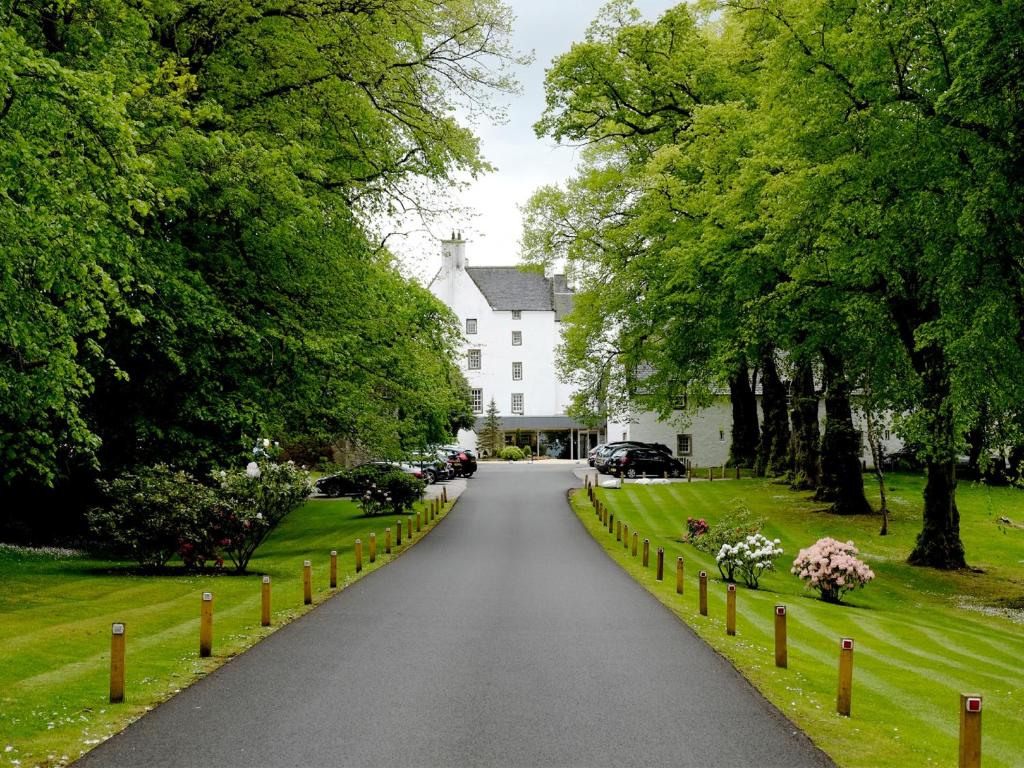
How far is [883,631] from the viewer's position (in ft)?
52.7

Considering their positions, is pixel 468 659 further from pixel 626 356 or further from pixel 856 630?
pixel 626 356

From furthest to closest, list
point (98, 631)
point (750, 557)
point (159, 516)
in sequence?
1. point (750, 557)
2. point (159, 516)
3. point (98, 631)

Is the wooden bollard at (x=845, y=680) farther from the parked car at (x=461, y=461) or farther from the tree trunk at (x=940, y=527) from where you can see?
the parked car at (x=461, y=461)

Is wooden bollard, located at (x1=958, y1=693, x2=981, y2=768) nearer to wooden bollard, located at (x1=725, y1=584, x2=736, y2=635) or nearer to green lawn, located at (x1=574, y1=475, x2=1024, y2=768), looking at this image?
green lawn, located at (x1=574, y1=475, x2=1024, y2=768)

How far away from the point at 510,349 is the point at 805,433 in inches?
1737

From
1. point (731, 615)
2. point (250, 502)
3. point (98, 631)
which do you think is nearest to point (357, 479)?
point (250, 502)

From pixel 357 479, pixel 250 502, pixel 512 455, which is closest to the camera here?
pixel 250 502

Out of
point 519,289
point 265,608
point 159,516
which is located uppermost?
point 519,289

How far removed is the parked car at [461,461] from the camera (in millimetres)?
53719

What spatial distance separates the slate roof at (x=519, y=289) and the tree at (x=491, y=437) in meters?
10.4

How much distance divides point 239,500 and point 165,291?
16.5 ft

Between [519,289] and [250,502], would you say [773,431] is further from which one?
[519,289]

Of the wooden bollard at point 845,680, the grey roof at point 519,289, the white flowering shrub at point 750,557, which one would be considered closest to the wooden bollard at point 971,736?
the wooden bollard at point 845,680

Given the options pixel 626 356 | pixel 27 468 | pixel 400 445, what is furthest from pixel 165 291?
pixel 626 356
